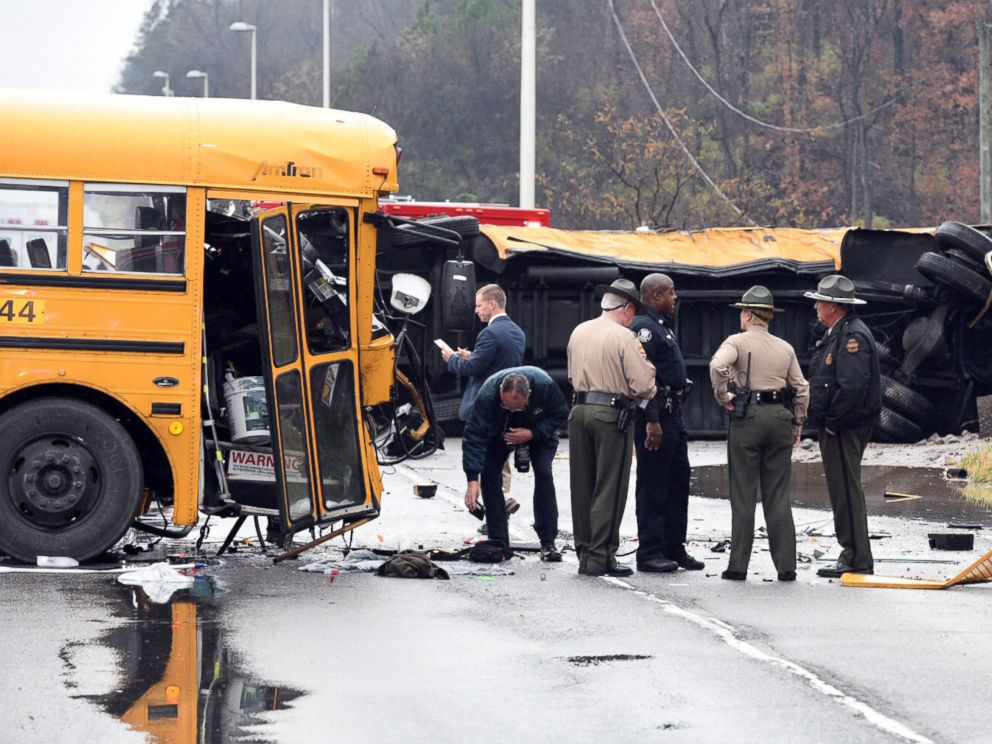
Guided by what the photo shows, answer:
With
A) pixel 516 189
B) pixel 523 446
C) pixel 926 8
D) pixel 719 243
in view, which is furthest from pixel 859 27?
pixel 523 446

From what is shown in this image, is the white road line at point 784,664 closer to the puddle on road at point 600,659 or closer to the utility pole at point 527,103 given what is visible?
the puddle on road at point 600,659

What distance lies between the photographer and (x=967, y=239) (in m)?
21.6

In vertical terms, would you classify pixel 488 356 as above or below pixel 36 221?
Result: below

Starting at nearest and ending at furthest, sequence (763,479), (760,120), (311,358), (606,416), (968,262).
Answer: (311,358)
(606,416)
(763,479)
(968,262)
(760,120)

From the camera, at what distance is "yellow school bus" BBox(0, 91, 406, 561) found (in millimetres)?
11133

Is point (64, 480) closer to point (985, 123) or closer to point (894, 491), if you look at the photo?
point (894, 491)

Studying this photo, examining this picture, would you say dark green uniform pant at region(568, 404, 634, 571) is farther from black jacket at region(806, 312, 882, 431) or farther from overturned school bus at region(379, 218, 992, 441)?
overturned school bus at region(379, 218, 992, 441)

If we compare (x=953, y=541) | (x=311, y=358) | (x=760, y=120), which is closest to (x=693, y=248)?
(x=953, y=541)

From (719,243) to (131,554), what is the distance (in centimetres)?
1335

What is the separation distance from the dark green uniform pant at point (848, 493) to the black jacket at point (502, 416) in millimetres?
1778

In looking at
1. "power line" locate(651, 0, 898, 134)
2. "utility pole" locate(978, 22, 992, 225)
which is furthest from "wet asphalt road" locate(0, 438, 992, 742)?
"power line" locate(651, 0, 898, 134)

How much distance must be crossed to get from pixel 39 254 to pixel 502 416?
3146mm

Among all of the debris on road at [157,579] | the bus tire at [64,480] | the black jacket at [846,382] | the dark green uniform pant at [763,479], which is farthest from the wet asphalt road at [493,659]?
the black jacket at [846,382]

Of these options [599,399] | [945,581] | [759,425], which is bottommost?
[945,581]
